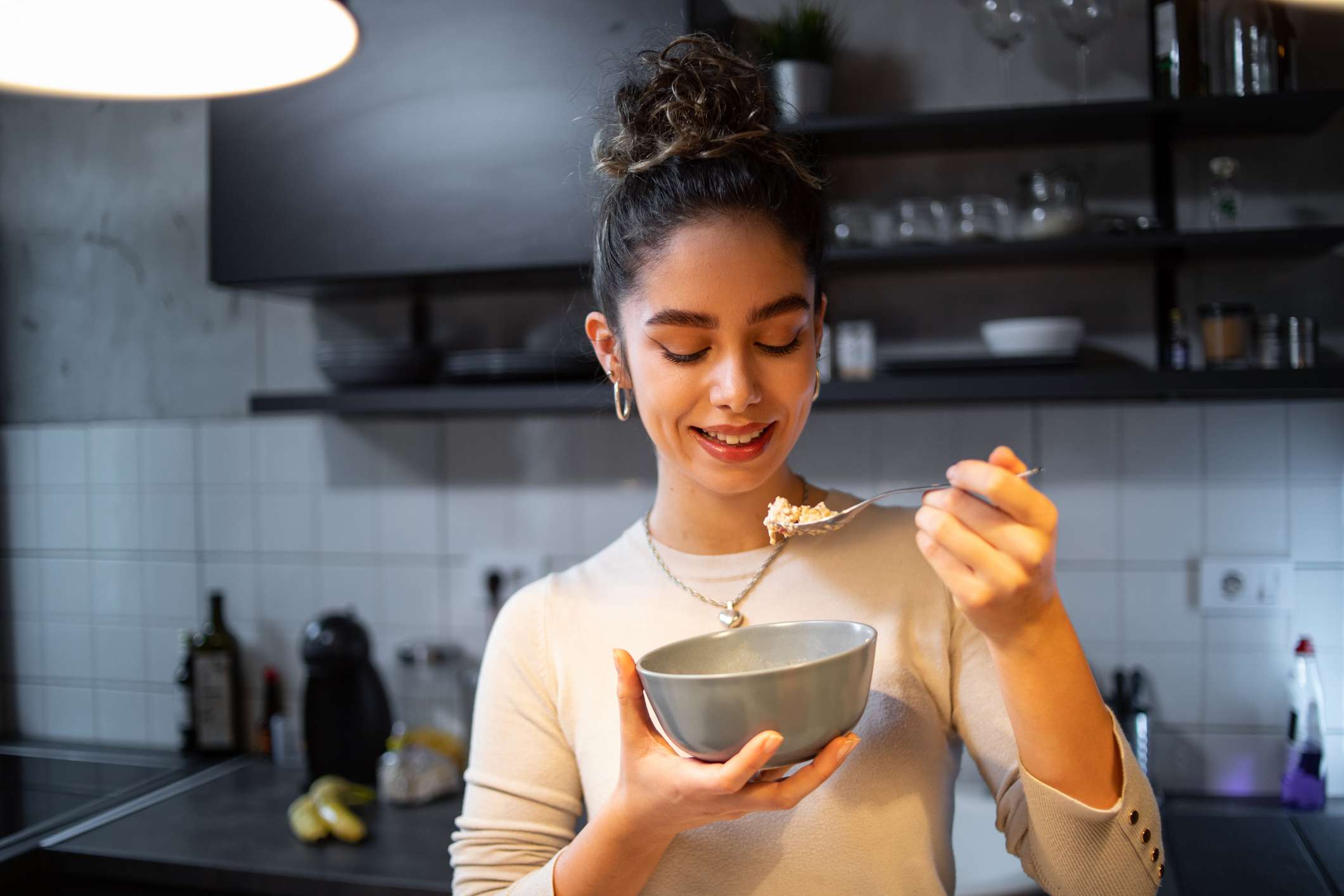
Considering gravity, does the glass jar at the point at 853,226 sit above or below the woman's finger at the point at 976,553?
above

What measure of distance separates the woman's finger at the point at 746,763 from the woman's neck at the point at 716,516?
0.37 meters

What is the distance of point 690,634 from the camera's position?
106 centimetres

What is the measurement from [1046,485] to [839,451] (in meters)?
0.40

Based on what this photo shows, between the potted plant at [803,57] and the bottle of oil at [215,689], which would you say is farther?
the bottle of oil at [215,689]

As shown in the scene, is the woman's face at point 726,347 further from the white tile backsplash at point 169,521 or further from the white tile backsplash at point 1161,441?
the white tile backsplash at point 169,521

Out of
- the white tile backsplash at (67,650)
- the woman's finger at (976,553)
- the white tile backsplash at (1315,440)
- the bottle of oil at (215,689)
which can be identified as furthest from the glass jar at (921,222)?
the white tile backsplash at (67,650)

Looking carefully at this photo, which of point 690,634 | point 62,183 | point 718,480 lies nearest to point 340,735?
point 690,634

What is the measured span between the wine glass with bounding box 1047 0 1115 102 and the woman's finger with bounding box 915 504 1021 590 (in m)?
1.46

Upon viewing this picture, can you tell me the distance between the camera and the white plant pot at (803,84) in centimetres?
187

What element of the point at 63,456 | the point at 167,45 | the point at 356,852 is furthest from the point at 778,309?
the point at 63,456

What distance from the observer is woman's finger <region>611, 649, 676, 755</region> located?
815 millimetres

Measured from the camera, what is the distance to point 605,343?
3.63 ft

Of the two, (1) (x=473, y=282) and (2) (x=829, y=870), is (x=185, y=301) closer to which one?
(1) (x=473, y=282)

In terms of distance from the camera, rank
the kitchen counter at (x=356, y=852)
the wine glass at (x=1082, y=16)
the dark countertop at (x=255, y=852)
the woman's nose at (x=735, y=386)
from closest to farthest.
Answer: the woman's nose at (x=735, y=386) → the kitchen counter at (x=356, y=852) → the dark countertop at (x=255, y=852) → the wine glass at (x=1082, y=16)
